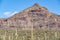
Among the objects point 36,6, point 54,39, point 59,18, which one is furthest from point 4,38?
point 36,6

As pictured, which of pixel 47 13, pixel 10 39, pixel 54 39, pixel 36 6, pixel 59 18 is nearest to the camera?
pixel 10 39

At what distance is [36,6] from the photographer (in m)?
170

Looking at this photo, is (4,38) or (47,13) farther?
(47,13)

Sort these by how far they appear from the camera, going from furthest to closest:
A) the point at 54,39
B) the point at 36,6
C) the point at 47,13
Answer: the point at 36,6 < the point at 47,13 < the point at 54,39

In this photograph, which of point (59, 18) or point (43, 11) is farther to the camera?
point (43, 11)

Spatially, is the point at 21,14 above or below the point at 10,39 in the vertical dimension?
above

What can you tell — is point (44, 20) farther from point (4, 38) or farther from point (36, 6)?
point (4, 38)

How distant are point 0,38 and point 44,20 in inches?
5297

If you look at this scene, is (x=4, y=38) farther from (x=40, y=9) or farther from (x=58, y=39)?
(x=40, y=9)

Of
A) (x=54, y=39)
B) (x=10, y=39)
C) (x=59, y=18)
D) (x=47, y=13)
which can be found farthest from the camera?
Answer: (x=47, y=13)

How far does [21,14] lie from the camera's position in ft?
522

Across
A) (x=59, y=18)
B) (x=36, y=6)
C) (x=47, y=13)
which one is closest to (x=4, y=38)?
(x=59, y=18)

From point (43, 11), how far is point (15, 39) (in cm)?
15389

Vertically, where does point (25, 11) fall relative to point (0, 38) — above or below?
above
